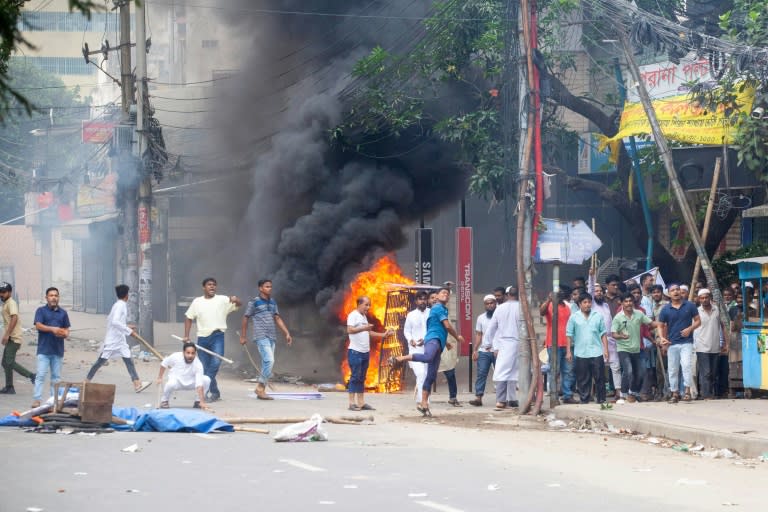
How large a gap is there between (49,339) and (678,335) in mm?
7791

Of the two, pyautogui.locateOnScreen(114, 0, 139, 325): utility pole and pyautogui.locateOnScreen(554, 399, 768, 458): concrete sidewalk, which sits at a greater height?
pyautogui.locateOnScreen(114, 0, 139, 325): utility pole

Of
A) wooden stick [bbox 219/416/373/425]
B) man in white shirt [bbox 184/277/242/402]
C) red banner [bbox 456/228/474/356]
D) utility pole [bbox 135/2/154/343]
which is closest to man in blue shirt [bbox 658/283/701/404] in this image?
red banner [bbox 456/228/474/356]

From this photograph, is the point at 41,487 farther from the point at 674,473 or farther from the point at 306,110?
the point at 306,110

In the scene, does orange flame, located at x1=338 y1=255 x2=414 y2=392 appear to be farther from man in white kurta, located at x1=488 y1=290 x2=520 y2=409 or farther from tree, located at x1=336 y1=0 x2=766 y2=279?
→ man in white kurta, located at x1=488 y1=290 x2=520 y2=409

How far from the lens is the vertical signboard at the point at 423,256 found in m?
19.8

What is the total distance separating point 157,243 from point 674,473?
93.8 ft

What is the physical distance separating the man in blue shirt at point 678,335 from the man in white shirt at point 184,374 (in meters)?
5.86

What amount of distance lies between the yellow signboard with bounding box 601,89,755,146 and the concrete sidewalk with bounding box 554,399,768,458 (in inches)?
202

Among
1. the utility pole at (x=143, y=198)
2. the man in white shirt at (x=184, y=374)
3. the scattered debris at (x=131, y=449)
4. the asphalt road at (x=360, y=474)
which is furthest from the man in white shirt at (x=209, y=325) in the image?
the utility pole at (x=143, y=198)

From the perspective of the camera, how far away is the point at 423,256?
19859mm

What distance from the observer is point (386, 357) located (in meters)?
18.2

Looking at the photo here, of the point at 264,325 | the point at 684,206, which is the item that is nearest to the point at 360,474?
Answer: the point at 264,325

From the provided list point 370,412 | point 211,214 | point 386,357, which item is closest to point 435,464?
point 370,412

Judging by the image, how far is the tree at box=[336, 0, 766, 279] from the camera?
19250 mm
